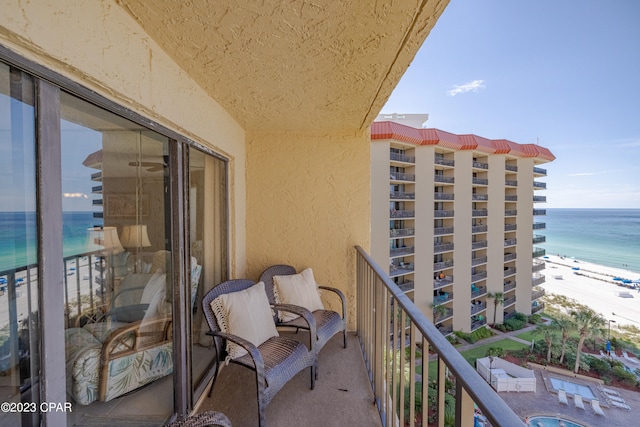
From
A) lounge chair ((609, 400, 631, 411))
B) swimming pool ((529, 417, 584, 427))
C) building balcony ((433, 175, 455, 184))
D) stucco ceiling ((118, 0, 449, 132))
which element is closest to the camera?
stucco ceiling ((118, 0, 449, 132))

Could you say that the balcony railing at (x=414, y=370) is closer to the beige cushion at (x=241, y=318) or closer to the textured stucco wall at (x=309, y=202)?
the textured stucco wall at (x=309, y=202)

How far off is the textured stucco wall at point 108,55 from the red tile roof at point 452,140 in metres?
12.1

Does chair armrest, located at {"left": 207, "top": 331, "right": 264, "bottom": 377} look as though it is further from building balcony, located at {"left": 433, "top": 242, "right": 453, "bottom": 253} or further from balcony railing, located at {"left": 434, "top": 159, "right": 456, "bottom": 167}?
balcony railing, located at {"left": 434, "top": 159, "right": 456, "bottom": 167}

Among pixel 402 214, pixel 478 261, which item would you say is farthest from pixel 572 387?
pixel 402 214

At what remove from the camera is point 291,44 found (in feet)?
4.56

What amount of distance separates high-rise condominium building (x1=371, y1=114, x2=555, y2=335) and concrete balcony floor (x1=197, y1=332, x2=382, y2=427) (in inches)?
471

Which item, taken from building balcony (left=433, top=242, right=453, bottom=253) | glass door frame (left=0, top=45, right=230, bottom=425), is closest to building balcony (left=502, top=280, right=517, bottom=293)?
building balcony (left=433, top=242, right=453, bottom=253)

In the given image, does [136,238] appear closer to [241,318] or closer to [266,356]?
[241,318]

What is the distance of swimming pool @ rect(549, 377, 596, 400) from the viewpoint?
9.12 meters

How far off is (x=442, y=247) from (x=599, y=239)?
3798cm

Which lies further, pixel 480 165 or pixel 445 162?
pixel 480 165

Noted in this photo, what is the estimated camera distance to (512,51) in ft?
57.5

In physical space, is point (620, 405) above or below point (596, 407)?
below

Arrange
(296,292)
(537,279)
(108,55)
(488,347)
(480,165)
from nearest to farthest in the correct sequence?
(108,55) → (296,292) → (488,347) → (480,165) → (537,279)
